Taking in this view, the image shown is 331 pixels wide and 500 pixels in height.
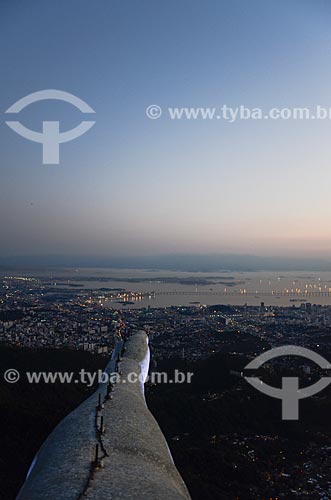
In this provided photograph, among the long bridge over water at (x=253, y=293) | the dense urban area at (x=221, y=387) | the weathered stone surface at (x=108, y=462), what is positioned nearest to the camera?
the weathered stone surface at (x=108, y=462)

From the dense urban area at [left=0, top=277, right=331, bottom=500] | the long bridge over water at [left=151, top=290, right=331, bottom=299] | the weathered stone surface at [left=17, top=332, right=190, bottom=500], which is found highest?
the long bridge over water at [left=151, top=290, right=331, bottom=299]

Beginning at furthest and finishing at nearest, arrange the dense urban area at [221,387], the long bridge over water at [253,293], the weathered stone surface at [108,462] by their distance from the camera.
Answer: the long bridge over water at [253,293]
the dense urban area at [221,387]
the weathered stone surface at [108,462]

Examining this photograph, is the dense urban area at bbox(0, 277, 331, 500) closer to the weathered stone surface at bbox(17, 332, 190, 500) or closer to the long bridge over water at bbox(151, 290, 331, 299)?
the weathered stone surface at bbox(17, 332, 190, 500)

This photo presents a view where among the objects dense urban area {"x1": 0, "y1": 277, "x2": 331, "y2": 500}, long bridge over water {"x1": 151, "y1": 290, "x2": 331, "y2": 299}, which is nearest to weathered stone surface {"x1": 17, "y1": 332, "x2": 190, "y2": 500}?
dense urban area {"x1": 0, "y1": 277, "x2": 331, "y2": 500}

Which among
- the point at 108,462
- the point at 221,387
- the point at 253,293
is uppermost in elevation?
the point at 253,293

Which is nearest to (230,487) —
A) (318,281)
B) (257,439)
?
(257,439)

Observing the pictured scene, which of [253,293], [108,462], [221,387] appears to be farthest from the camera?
[253,293]

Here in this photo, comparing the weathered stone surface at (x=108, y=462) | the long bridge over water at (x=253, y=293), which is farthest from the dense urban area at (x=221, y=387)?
the long bridge over water at (x=253, y=293)

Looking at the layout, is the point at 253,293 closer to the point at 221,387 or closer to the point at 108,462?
the point at 221,387

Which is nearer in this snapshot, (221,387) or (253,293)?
(221,387)

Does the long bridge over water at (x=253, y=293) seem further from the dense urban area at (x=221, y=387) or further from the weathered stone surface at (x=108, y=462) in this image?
the weathered stone surface at (x=108, y=462)

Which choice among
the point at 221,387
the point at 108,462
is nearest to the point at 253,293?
the point at 221,387

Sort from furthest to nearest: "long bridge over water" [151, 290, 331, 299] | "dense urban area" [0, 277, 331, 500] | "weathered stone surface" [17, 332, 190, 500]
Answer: "long bridge over water" [151, 290, 331, 299], "dense urban area" [0, 277, 331, 500], "weathered stone surface" [17, 332, 190, 500]

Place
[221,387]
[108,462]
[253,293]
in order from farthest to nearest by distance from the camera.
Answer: [253,293]
[221,387]
[108,462]
